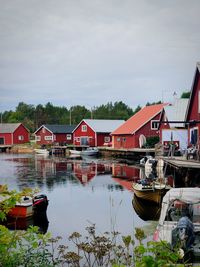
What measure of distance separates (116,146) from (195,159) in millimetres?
35279

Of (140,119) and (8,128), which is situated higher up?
(140,119)

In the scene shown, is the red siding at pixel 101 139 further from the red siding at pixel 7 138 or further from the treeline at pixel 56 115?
the treeline at pixel 56 115

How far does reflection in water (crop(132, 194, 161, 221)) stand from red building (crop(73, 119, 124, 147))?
46.0 metres

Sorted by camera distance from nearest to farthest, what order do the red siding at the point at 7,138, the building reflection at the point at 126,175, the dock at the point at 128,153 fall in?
the building reflection at the point at 126,175, the dock at the point at 128,153, the red siding at the point at 7,138

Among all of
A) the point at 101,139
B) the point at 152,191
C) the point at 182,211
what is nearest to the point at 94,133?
the point at 101,139

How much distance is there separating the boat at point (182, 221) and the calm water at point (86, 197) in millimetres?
1042

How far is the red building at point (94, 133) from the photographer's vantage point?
66312 mm

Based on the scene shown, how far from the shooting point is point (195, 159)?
23453 mm

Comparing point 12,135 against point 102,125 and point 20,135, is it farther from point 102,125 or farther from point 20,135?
point 102,125

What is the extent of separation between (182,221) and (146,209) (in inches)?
390

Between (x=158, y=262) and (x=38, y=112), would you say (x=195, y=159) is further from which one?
(x=38, y=112)

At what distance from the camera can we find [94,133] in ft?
217

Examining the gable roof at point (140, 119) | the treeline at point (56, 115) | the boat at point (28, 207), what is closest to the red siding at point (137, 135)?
the gable roof at point (140, 119)

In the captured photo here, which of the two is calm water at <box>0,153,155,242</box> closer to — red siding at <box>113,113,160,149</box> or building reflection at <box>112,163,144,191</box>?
building reflection at <box>112,163,144,191</box>
